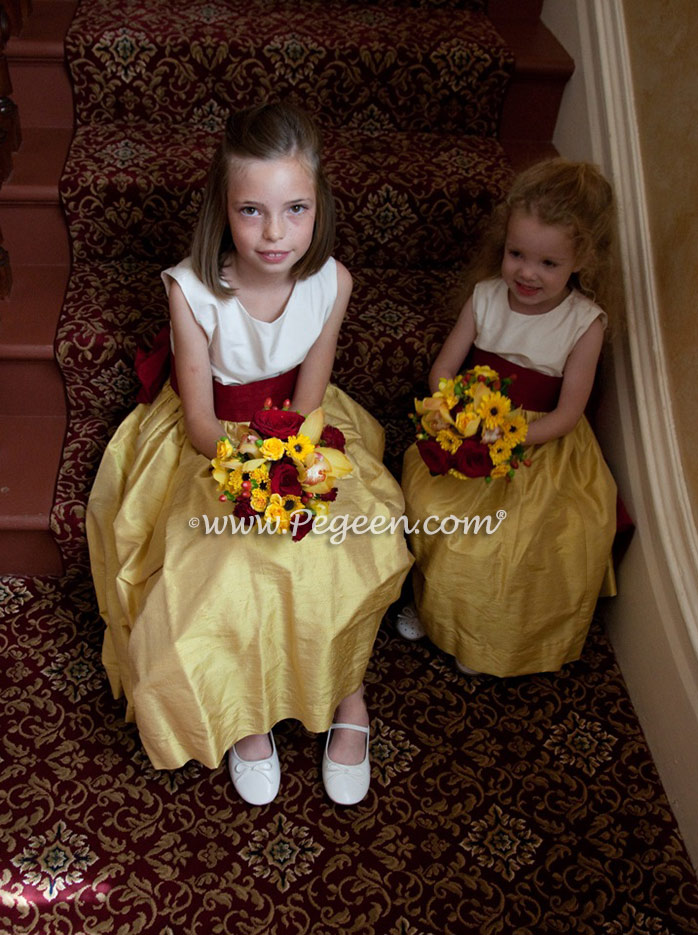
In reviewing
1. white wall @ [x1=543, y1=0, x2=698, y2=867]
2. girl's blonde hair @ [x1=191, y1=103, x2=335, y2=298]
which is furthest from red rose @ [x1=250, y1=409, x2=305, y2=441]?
white wall @ [x1=543, y1=0, x2=698, y2=867]

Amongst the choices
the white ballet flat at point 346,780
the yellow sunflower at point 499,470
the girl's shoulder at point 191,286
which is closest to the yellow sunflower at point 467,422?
the yellow sunflower at point 499,470

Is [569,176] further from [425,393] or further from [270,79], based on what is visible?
[270,79]

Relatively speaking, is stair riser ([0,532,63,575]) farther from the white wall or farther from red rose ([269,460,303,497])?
the white wall

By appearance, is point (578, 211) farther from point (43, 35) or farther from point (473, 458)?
point (43, 35)

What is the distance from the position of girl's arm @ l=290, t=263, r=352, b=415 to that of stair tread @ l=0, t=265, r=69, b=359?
70 centimetres

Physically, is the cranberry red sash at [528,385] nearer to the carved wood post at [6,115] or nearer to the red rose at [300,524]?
the red rose at [300,524]

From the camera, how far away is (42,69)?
2428mm

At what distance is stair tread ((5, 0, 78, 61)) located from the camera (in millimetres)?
2359

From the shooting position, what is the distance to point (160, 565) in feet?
5.69

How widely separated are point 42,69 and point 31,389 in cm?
100

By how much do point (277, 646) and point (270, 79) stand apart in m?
1.75

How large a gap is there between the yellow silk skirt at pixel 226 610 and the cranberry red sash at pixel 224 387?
14 centimetres

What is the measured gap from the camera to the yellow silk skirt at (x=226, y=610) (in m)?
1.64

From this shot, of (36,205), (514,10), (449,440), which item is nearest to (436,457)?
(449,440)
